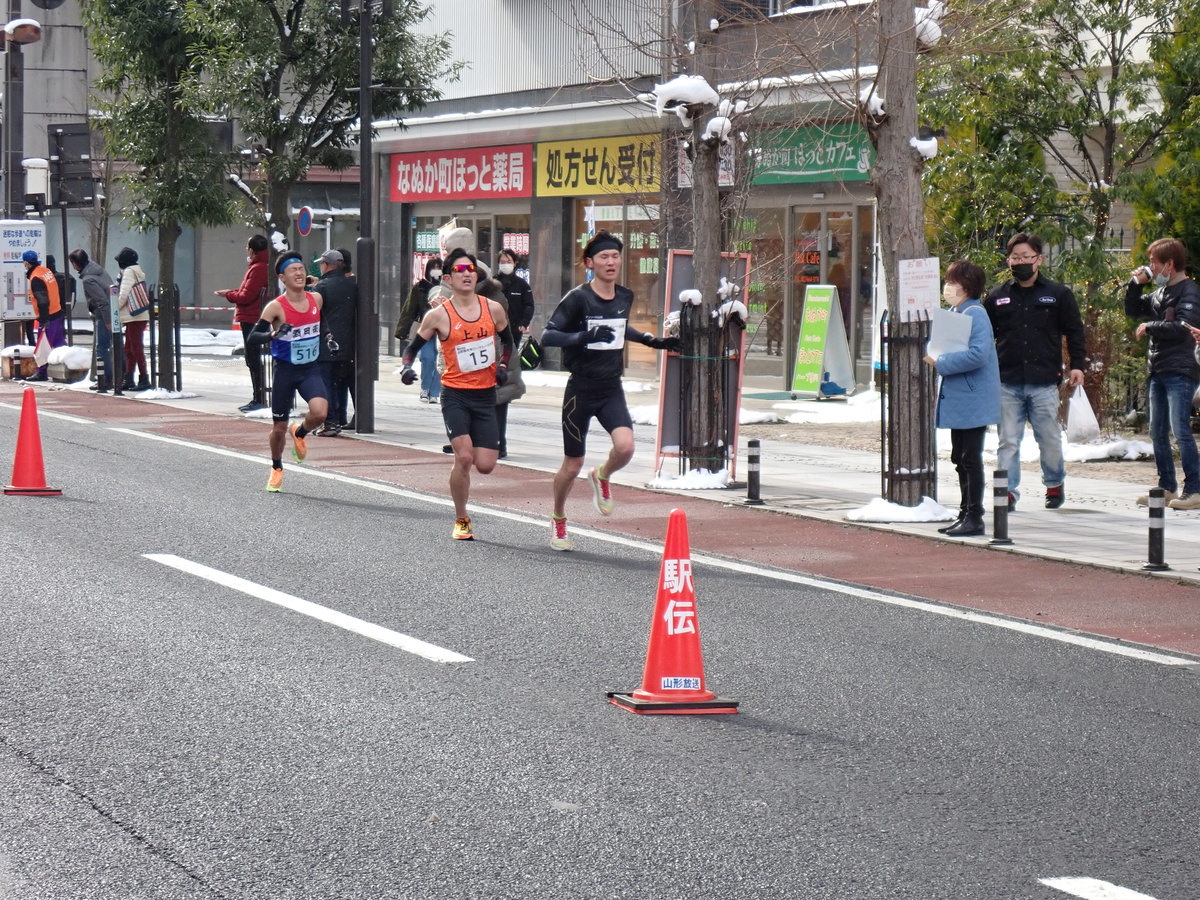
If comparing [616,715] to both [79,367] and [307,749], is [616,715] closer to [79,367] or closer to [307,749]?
[307,749]

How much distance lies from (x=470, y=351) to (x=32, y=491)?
3.84m

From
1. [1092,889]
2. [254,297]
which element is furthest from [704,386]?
[1092,889]

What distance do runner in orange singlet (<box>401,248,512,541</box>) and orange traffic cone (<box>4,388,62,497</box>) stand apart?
3.41 metres

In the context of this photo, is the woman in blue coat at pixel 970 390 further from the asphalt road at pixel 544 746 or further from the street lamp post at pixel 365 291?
the street lamp post at pixel 365 291

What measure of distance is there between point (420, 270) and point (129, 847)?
29389 mm

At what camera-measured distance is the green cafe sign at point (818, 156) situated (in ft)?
77.9

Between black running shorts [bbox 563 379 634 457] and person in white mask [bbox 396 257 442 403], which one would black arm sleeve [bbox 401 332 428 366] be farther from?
person in white mask [bbox 396 257 442 403]

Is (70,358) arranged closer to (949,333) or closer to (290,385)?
(290,385)

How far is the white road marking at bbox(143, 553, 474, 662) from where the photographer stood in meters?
7.46

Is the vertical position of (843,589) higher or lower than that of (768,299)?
lower

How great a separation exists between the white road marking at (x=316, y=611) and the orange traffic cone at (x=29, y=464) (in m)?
3.07

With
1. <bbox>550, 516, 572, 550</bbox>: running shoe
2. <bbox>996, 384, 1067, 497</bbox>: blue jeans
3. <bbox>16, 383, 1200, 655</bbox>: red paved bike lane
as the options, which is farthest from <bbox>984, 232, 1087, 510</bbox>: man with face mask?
<bbox>550, 516, 572, 550</bbox>: running shoe

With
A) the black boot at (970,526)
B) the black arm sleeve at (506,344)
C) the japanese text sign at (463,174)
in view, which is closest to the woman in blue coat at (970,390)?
the black boot at (970,526)

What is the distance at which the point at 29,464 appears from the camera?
505 inches
